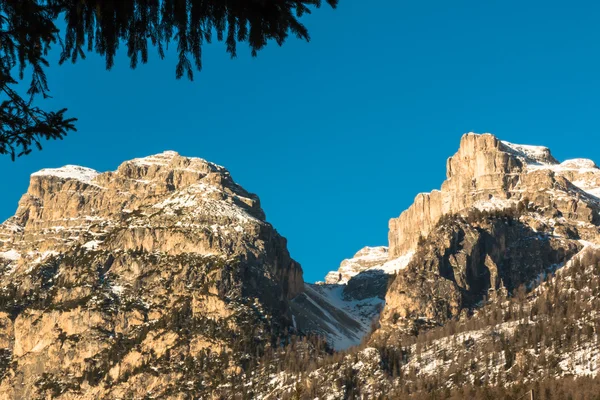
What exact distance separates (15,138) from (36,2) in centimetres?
214

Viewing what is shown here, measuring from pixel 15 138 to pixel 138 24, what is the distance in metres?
2.78

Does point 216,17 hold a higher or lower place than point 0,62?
higher

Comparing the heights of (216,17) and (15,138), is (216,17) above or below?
above

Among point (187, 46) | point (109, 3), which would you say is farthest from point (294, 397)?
point (109, 3)

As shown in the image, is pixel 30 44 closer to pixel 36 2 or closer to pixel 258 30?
pixel 36 2

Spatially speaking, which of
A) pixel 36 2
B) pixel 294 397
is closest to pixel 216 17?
pixel 36 2

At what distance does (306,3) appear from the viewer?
48.5ft

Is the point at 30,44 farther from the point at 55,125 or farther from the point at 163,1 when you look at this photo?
the point at 163,1

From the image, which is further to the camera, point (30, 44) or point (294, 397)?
point (294, 397)

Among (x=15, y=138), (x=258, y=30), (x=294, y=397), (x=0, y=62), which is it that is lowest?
(x=294, y=397)

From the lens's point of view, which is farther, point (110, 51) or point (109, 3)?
point (110, 51)

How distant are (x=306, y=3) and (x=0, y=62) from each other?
4840 mm

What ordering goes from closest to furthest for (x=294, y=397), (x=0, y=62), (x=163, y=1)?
(x=0, y=62)
(x=163, y=1)
(x=294, y=397)

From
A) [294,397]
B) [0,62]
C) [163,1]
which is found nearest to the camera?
[0,62]
